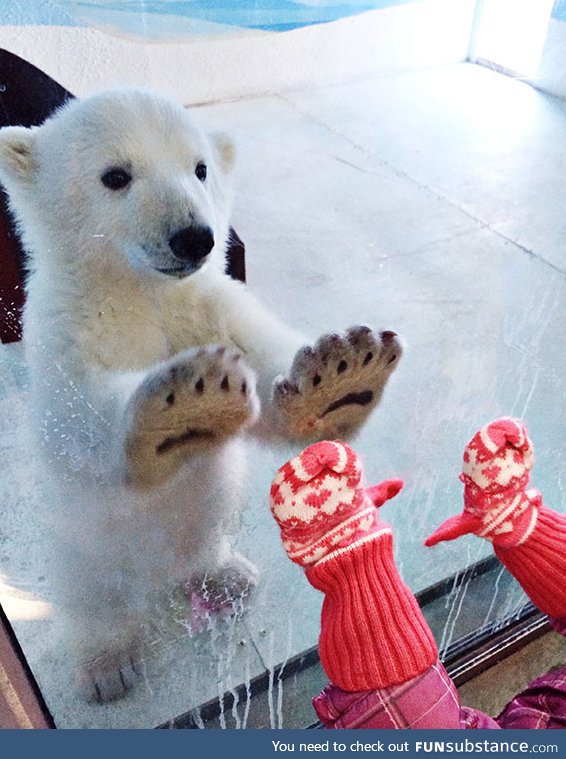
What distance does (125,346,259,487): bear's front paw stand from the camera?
0.51m

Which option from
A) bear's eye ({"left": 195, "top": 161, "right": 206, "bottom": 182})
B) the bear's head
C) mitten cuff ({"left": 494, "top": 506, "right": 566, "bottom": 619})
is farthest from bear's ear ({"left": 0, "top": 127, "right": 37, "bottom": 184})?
mitten cuff ({"left": 494, "top": 506, "right": 566, "bottom": 619})

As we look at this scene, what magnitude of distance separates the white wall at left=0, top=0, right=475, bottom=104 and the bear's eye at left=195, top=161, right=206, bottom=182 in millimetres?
73

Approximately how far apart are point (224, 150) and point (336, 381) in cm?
22

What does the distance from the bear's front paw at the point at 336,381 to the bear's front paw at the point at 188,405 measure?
4 centimetres

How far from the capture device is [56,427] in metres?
0.63

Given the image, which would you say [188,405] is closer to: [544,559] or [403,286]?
[544,559]

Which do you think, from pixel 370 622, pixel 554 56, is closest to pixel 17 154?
pixel 370 622

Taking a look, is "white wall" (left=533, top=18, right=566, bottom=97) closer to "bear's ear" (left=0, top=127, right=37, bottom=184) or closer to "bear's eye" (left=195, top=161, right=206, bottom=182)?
"bear's eye" (left=195, top=161, right=206, bottom=182)

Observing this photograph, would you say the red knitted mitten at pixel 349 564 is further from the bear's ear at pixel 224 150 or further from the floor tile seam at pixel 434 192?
the floor tile seam at pixel 434 192

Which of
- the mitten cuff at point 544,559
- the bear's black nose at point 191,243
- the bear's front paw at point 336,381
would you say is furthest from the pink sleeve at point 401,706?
the bear's black nose at point 191,243

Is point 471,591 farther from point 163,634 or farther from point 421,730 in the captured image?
point 421,730

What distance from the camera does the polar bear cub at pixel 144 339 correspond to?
50 cm

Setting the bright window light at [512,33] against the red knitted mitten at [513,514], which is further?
the bright window light at [512,33]


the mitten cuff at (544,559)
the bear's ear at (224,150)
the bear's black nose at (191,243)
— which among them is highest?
the bear's ear at (224,150)
